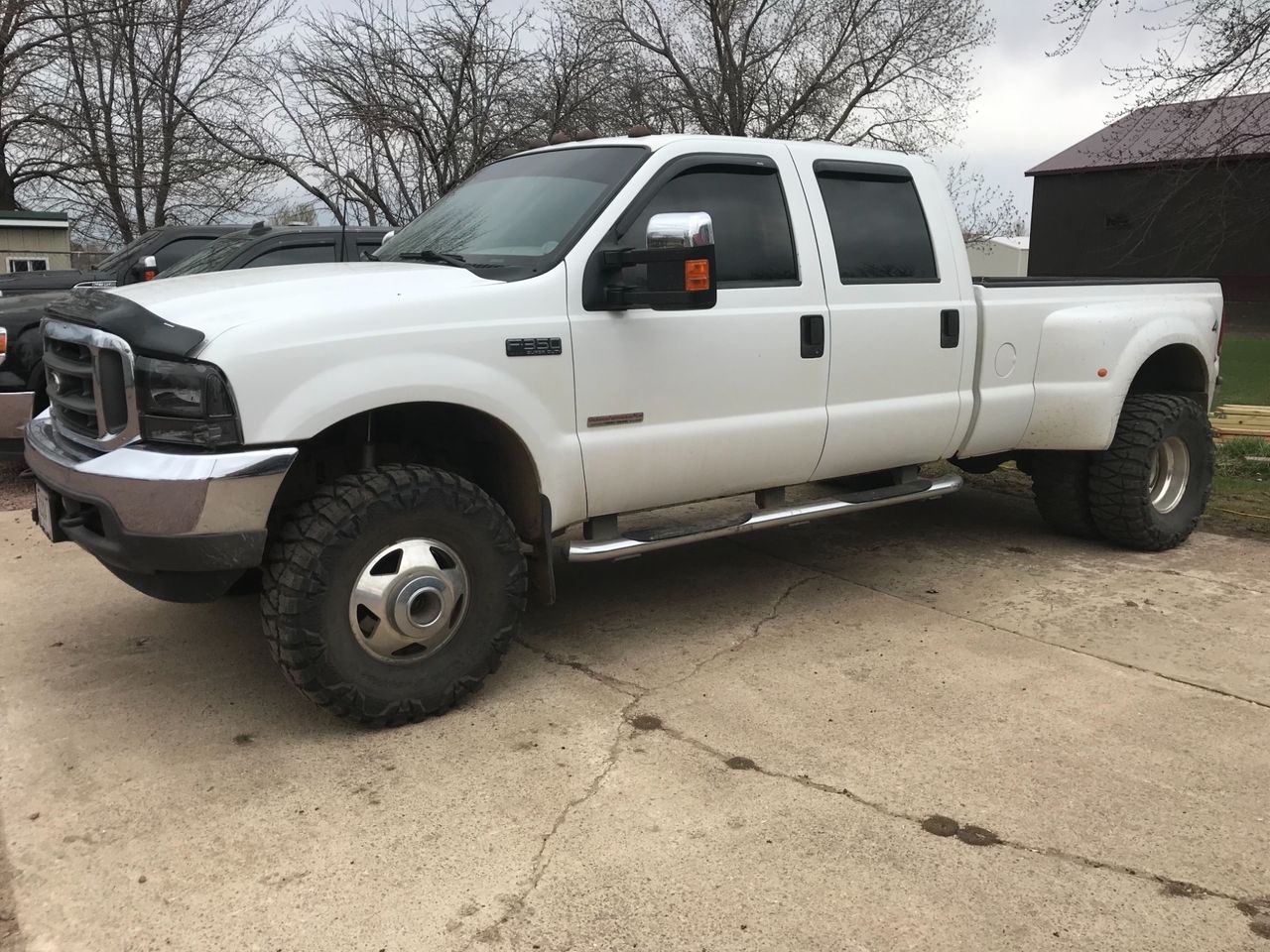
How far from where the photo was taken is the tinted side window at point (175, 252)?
997 cm

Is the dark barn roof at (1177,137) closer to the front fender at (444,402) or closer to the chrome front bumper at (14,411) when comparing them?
the front fender at (444,402)

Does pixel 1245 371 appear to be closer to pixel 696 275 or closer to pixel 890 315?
pixel 890 315

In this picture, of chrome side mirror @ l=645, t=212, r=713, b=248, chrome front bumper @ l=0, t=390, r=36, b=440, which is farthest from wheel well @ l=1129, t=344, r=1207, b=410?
chrome front bumper @ l=0, t=390, r=36, b=440

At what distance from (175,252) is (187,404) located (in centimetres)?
769

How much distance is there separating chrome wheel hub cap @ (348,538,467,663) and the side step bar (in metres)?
0.55

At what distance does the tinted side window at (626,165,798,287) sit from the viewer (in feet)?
14.2

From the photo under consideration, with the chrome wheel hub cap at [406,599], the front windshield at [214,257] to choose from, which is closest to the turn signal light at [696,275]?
the chrome wheel hub cap at [406,599]

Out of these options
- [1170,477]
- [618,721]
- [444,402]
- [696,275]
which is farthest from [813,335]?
[1170,477]

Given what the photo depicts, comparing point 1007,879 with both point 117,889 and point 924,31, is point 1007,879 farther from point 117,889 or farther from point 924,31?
point 924,31

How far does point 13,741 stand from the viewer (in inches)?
140

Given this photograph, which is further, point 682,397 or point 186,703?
point 682,397

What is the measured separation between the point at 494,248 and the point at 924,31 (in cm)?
2199

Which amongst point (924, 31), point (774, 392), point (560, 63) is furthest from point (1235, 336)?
point (774, 392)

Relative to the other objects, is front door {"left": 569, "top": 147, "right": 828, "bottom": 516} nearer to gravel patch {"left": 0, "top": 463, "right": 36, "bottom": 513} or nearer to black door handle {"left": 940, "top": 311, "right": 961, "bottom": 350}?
black door handle {"left": 940, "top": 311, "right": 961, "bottom": 350}
